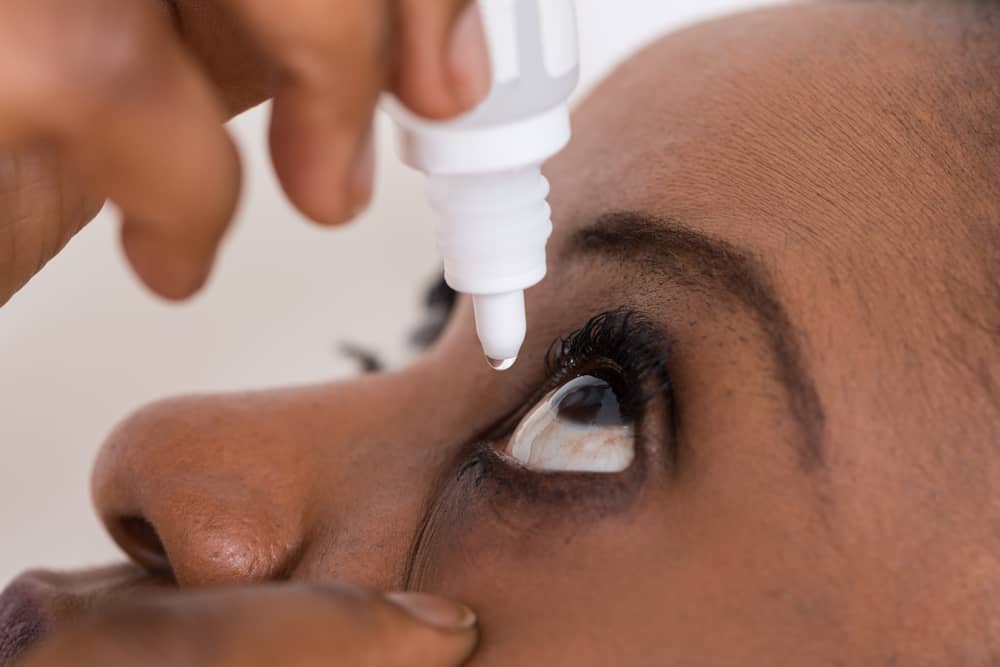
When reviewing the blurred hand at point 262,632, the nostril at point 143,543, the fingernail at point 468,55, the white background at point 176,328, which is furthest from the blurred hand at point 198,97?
the white background at point 176,328

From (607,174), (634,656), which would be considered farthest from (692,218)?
(634,656)

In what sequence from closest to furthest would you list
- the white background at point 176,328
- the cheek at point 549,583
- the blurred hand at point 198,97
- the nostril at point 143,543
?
1. the blurred hand at point 198,97
2. the cheek at point 549,583
3. the nostril at point 143,543
4. the white background at point 176,328

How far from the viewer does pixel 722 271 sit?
45 centimetres

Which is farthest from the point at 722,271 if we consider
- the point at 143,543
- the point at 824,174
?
the point at 143,543

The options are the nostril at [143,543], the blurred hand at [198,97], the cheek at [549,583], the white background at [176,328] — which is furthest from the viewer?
the white background at [176,328]

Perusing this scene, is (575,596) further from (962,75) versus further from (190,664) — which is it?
(962,75)

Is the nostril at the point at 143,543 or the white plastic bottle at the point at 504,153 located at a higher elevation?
the white plastic bottle at the point at 504,153

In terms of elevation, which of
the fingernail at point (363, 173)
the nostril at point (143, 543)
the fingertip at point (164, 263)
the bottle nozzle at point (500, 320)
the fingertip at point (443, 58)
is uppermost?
the fingertip at point (443, 58)

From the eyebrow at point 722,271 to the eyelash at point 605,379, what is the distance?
30 mm

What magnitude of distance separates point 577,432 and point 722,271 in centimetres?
12

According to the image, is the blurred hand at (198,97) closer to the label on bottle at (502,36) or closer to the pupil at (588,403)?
the label on bottle at (502,36)

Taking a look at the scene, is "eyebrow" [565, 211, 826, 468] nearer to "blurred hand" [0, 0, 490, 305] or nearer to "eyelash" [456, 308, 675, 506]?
"eyelash" [456, 308, 675, 506]

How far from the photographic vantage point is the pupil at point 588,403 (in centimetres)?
51

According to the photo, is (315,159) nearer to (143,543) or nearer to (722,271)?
(722,271)
